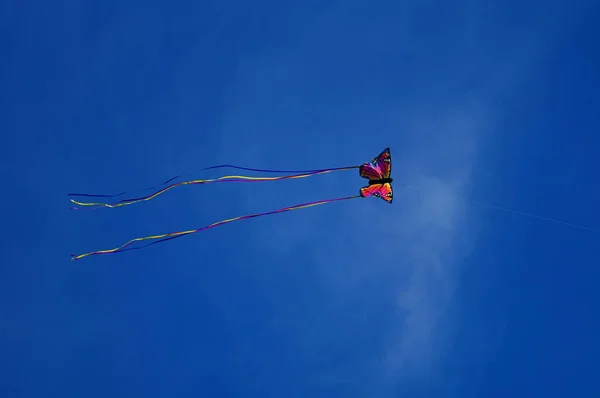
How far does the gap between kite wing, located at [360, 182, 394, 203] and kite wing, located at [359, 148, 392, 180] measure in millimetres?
286

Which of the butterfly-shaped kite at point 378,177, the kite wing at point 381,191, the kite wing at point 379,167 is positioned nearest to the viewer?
the kite wing at point 379,167

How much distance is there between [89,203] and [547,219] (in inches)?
687

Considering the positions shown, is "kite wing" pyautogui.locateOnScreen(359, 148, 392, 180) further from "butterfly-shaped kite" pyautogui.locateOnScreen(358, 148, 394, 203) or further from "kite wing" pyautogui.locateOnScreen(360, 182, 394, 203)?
"kite wing" pyautogui.locateOnScreen(360, 182, 394, 203)

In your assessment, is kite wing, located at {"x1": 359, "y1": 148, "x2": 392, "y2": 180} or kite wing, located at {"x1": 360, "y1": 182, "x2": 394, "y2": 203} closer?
kite wing, located at {"x1": 359, "y1": 148, "x2": 392, "y2": 180}

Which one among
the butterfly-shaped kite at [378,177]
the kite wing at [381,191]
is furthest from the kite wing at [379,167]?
the kite wing at [381,191]

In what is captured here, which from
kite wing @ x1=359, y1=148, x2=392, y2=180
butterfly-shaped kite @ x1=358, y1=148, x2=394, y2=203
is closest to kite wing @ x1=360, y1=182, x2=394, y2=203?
butterfly-shaped kite @ x1=358, y1=148, x2=394, y2=203

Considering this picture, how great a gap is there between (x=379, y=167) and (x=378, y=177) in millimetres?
358

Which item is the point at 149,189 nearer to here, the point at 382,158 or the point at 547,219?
the point at 382,158

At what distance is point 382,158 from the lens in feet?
46.4

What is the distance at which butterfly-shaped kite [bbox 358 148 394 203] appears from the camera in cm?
1422

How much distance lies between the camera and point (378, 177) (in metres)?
14.5

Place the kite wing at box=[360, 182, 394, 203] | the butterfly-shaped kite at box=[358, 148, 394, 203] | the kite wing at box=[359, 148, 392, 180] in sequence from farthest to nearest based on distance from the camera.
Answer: the kite wing at box=[360, 182, 394, 203]
the butterfly-shaped kite at box=[358, 148, 394, 203]
the kite wing at box=[359, 148, 392, 180]

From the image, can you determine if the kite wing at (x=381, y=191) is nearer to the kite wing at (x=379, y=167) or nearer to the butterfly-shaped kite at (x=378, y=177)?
the butterfly-shaped kite at (x=378, y=177)

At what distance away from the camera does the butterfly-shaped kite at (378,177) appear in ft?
46.6
